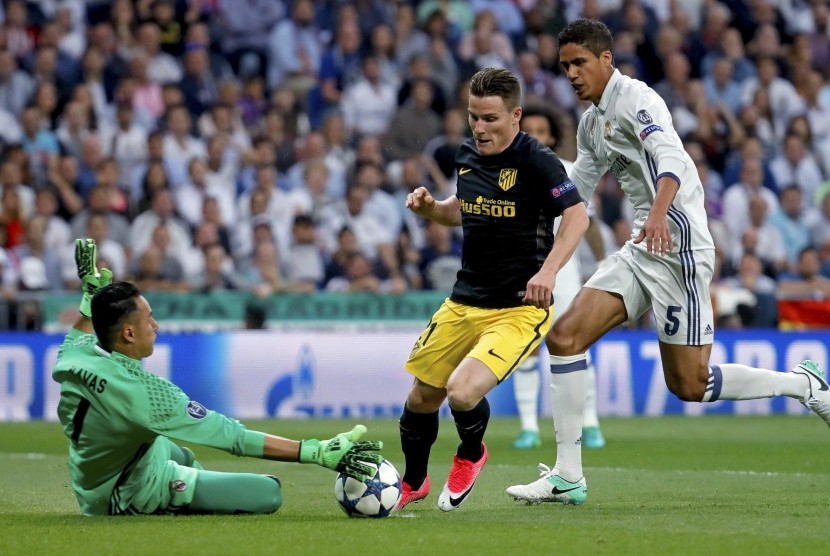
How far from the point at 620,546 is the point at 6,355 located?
9.44m

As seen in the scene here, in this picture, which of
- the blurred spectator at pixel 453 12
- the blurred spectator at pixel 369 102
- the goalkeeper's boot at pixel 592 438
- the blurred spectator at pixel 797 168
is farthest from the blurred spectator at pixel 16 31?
the blurred spectator at pixel 797 168

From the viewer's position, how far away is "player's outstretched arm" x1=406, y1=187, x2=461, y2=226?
7066mm

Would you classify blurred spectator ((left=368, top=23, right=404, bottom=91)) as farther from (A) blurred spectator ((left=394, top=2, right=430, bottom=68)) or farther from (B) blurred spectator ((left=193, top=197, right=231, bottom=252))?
(B) blurred spectator ((left=193, top=197, right=231, bottom=252))

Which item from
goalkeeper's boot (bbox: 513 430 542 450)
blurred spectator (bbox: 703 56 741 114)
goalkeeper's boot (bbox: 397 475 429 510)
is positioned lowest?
goalkeeper's boot (bbox: 513 430 542 450)

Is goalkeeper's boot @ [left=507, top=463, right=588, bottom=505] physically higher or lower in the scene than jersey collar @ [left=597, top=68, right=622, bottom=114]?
lower

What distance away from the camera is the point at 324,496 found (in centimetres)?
798

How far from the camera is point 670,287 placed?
7.48m

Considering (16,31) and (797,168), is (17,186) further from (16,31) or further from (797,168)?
(797,168)

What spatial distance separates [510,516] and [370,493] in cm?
69

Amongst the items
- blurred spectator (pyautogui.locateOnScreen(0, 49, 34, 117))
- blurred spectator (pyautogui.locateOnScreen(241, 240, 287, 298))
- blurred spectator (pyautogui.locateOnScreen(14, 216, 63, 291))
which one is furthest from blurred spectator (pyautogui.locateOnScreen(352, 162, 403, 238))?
blurred spectator (pyautogui.locateOnScreen(0, 49, 34, 117))

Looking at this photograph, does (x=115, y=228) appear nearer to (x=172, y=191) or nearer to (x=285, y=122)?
(x=172, y=191)

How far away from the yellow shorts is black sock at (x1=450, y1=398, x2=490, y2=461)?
0.22 meters

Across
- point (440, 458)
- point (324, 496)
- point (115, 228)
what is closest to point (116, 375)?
point (324, 496)

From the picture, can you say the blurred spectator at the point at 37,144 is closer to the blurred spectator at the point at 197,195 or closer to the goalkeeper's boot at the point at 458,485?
the blurred spectator at the point at 197,195
